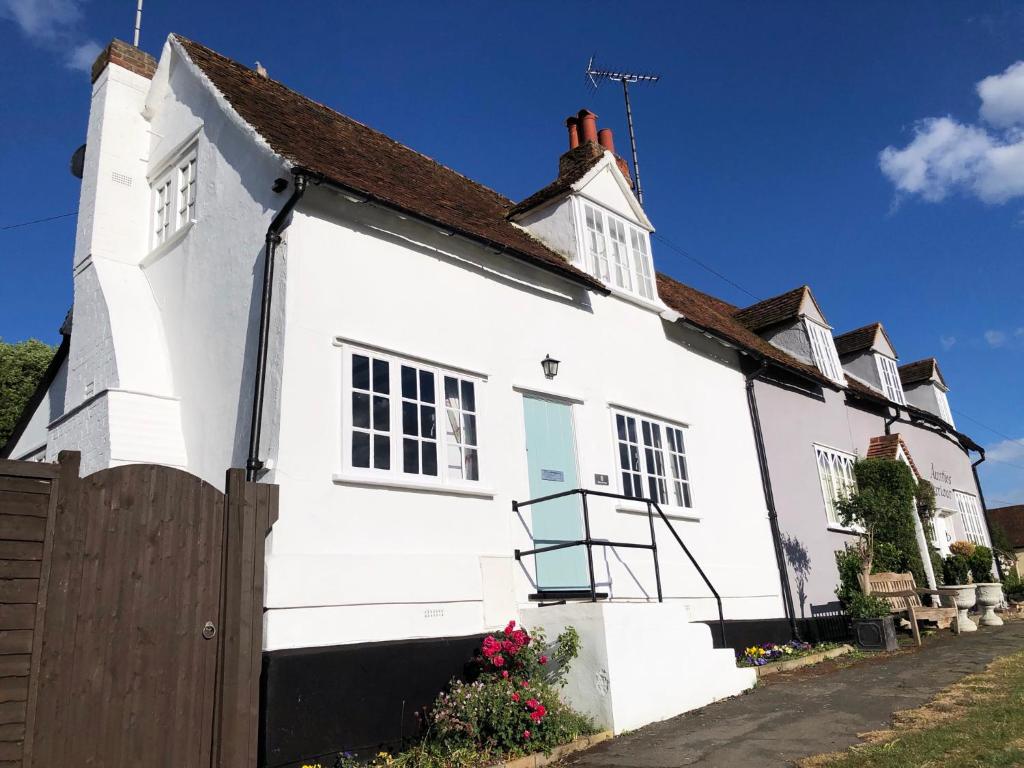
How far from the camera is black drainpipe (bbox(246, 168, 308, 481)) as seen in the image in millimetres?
7353

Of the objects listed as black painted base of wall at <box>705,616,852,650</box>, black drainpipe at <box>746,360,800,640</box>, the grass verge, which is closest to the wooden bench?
black painted base of wall at <box>705,616,852,650</box>

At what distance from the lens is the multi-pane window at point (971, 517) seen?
74.2ft

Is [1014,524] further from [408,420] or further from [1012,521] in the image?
[408,420]

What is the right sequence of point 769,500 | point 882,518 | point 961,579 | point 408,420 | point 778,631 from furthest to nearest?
point 961,579 < point 882,518 < point 769,500 < point 778,631 < point 408,420

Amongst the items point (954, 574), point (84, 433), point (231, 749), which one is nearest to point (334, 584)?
point (231, 749)

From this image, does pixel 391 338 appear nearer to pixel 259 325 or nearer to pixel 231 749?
pixel 259 325

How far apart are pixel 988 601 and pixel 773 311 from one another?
7.62 metres

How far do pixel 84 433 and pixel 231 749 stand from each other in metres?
4.97

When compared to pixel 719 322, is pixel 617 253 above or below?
above

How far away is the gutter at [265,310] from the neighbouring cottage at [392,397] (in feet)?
0.08

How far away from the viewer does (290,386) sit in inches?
295

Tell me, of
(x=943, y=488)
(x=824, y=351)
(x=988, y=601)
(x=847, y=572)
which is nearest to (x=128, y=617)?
(x=847, y=572)

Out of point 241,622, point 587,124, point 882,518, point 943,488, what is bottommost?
point 241,622

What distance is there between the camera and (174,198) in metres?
10.3
